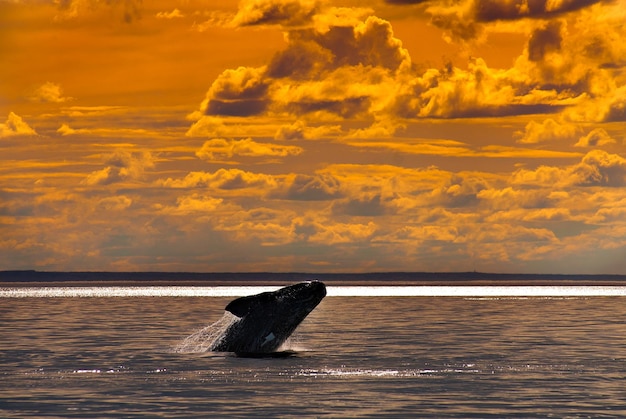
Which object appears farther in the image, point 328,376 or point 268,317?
point 268,317

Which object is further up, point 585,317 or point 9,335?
point 9,335

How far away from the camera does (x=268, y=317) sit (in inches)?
1486

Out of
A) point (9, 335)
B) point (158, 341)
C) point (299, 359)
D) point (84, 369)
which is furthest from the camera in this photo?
point (9, 335)

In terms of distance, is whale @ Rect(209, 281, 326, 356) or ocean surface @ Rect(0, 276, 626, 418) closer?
ocean surface @ Rect(0, 276, 626, 418)

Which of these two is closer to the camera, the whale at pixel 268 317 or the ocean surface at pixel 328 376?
the ocean surface at pixel 328 376

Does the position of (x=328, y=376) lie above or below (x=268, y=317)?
below

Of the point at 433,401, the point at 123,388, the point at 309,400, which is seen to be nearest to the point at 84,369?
the point at 123,388

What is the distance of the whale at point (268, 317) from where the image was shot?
120ft

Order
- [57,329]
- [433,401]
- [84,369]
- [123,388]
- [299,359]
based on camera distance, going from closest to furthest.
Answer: [433,401] → [123,388] → [84,369] → [299,359] → [57,329]

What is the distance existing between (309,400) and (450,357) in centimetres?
1257

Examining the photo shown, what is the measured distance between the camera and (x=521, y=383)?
103ft

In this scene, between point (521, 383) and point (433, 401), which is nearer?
point (433, 401)

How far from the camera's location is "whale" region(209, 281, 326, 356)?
1442 inches

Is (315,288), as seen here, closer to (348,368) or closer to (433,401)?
(348,368)
